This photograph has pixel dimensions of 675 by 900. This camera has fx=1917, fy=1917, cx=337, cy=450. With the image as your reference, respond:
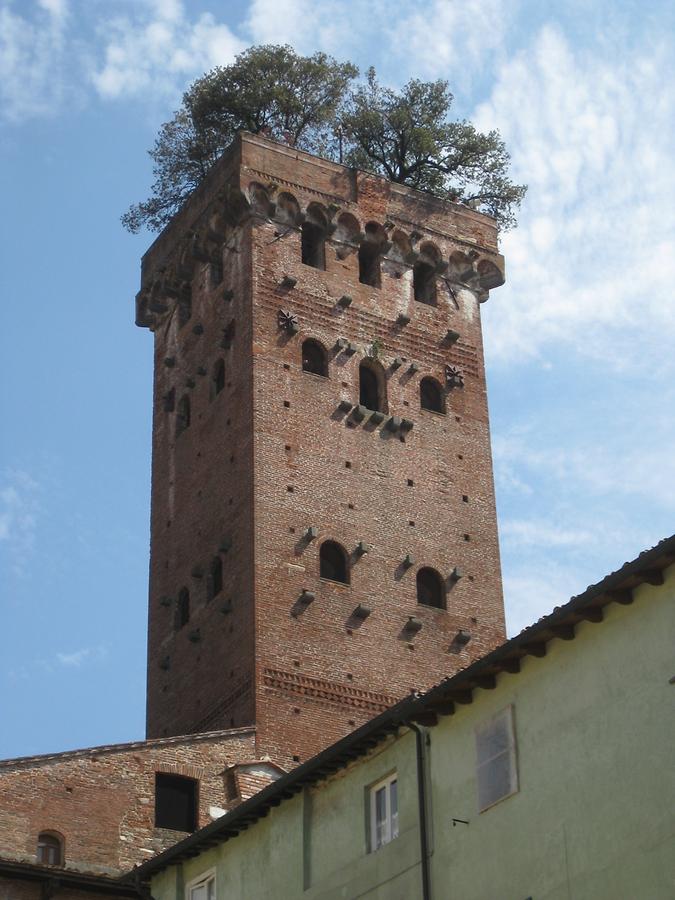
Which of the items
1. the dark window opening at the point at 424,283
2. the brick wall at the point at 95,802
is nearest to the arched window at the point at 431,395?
the dark window opening at the point at 424,283

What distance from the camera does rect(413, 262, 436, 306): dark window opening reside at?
119 feet

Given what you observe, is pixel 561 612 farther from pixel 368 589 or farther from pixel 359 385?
pixel 359 385

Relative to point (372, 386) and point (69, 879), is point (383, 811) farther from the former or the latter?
point (372, 386)

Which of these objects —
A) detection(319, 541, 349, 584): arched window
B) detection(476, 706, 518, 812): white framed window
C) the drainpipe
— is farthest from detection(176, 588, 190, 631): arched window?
detection(476, 706, 518, 812): white framed window

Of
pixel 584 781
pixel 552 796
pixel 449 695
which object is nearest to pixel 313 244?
pixel 449 695

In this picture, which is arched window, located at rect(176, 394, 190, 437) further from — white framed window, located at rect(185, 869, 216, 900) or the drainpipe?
the drainpipe

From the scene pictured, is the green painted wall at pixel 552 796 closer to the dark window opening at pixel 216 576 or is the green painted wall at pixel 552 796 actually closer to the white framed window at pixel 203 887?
the white framed window at pixel 203 887

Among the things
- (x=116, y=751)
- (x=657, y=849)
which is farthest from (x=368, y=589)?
(x=657, y=849)

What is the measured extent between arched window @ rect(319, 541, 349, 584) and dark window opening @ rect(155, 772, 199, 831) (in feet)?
17.6

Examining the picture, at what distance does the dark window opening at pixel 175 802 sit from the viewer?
27.1 metres

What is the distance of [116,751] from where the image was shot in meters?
26.9

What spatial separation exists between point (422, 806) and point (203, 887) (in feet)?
13.3

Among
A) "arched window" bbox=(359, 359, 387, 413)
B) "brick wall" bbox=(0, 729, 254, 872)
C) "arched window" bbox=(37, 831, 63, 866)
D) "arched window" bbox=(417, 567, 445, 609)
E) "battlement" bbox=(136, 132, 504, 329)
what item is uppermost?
"battlement" bbox=(136, 132, 504, 329)

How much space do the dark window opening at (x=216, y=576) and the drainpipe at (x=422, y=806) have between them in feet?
46.4
